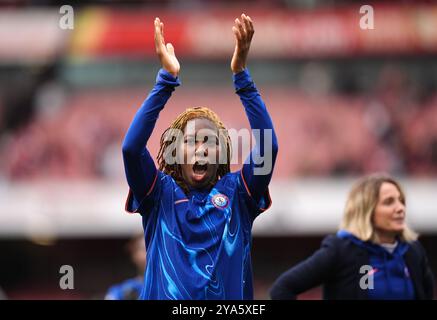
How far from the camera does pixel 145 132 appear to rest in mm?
3449

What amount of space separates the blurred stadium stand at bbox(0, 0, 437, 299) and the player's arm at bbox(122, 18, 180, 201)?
9.67 metres

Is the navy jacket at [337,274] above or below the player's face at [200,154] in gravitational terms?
below

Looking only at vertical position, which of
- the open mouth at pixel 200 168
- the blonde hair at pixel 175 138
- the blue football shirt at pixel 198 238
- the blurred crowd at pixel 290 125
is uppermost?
the blurred crowd at pixel 290 125

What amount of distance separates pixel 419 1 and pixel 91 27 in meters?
6.14

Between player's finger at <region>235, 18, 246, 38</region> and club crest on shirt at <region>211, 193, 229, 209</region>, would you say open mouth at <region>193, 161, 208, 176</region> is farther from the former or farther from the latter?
player's finger at <region>235, 18, 246, 38</region>

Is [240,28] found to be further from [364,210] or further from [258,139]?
[364,210]

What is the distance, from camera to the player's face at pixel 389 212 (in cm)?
499

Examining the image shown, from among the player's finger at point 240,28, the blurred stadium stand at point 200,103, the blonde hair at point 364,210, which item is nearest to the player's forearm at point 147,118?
the player's finger at point 240,28

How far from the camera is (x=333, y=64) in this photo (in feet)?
52.7

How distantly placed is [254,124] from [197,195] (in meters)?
0.40

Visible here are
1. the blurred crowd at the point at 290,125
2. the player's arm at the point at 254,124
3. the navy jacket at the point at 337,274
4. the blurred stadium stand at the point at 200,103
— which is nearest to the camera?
the player's arm at the point at 254,124

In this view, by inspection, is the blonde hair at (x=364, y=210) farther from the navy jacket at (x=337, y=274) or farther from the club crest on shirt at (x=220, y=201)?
the club crest on shirt at (x=220, y=201)
